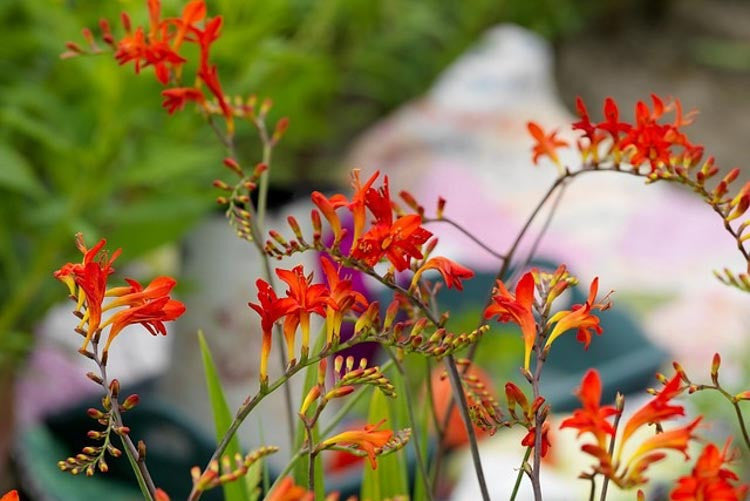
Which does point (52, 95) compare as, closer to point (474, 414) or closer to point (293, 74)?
point (293, 74)

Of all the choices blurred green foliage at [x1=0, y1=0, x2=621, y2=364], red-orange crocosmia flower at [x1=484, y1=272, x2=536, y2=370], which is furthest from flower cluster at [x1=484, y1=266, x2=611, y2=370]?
blurred green foliage at [x1=0, y1=0, x2=621, y2=364]

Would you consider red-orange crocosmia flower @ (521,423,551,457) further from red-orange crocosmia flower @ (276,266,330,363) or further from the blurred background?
the blurred background

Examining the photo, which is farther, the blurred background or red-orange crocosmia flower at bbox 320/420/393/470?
the blurred background

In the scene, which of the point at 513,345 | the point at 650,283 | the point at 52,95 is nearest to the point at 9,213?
the point at 52,95

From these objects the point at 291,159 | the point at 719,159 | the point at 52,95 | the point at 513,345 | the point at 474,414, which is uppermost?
the point at 719,159

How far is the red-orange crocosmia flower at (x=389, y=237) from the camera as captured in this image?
0.53 feet

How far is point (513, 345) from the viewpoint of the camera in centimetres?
64

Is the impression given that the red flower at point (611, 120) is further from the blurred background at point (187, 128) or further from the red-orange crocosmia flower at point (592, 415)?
the blurred background at point (187, 128)

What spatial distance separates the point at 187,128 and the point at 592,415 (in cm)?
49

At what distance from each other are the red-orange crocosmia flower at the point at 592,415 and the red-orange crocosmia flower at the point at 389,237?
0.03 metres

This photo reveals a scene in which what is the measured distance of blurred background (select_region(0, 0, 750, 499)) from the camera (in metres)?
0.54

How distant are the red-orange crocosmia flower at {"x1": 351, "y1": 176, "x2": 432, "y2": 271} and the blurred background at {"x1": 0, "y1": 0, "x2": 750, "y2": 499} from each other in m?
0.34

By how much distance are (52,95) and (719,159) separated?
151cm

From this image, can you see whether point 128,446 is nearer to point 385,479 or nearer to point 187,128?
point 385,479
